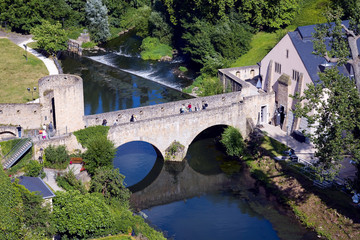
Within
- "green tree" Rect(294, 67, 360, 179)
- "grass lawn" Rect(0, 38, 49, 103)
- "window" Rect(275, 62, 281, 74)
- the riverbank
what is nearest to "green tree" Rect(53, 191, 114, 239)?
"green tree" Rect(294, 67, 360, 179)

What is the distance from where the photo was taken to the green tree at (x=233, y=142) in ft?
169

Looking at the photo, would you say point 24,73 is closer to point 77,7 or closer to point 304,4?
point 77,7

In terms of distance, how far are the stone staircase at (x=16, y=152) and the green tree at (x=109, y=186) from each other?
587cm

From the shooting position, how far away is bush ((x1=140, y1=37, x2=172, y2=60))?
81000 mm

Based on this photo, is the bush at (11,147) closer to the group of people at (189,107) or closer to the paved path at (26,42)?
the group of people at (189,107)

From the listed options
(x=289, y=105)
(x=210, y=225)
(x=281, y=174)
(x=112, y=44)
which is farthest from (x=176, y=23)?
(x=210, y=225)

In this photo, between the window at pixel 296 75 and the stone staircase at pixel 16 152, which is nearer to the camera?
the stone staircase at pixel 16 152

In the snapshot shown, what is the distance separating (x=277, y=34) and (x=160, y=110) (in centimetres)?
2857

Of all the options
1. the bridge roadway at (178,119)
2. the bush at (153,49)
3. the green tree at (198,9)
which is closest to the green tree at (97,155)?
the bridge roadway at (178,119)

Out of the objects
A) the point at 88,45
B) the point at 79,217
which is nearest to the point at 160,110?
the point at 79,217

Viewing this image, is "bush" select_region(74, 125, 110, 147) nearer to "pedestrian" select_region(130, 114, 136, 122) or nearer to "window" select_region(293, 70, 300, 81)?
"pedestrian" select_region(130, 114, 136, 122)

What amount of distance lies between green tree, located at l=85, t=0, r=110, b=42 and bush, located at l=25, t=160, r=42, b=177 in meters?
48.7

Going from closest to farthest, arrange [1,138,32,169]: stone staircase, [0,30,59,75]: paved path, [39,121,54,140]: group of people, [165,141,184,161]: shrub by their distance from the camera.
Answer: [1,138,32,169]: stone staircase < [39,121,54,140]: group of people < [165,141,184,161]: shrub < [0,30,59,75]: paved path

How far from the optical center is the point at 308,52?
51.2 m
